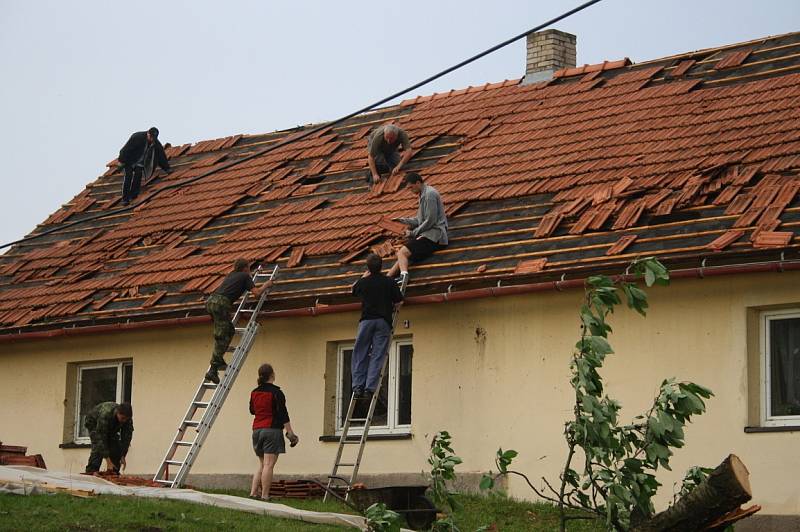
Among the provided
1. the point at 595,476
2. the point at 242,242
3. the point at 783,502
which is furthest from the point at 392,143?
the point at 595,476

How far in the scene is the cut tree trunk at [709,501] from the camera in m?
9.32

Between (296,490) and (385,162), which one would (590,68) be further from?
(296,490)

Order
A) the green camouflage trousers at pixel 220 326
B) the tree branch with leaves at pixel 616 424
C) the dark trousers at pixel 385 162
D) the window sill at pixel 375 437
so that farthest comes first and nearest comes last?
the dark trousers at pixel 385 162
the green camouflage trousers at pixel 220 326
the window sill at pixel 375 437
the tree branch with leaves at pixel 616 424

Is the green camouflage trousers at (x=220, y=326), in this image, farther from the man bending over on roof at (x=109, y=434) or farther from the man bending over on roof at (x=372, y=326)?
the man bending over on roof at (x=372, y=326)

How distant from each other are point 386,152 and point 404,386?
4.40 m

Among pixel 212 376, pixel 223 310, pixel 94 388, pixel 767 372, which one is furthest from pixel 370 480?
pixel 94 388

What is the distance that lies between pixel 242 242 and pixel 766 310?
794cm

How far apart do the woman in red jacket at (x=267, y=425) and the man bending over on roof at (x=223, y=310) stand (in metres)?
1.35

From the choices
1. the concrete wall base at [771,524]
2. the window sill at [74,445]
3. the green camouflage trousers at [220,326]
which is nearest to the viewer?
the concrete wall base at [771,524]

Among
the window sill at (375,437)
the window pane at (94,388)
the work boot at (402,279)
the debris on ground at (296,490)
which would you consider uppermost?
the work boot at (402,279)

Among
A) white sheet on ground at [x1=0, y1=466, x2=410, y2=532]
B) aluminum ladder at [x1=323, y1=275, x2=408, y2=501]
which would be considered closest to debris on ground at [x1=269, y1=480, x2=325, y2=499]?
aluminum ladder at [x1=323, y1=275, x2=408, y2=501]

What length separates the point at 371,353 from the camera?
15430 millimetres

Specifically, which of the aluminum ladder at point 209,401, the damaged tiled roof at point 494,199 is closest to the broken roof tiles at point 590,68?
the damaged tiled roof at point 494,199

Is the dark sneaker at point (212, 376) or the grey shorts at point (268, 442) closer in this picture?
the grey shorts at point (268, 442)
